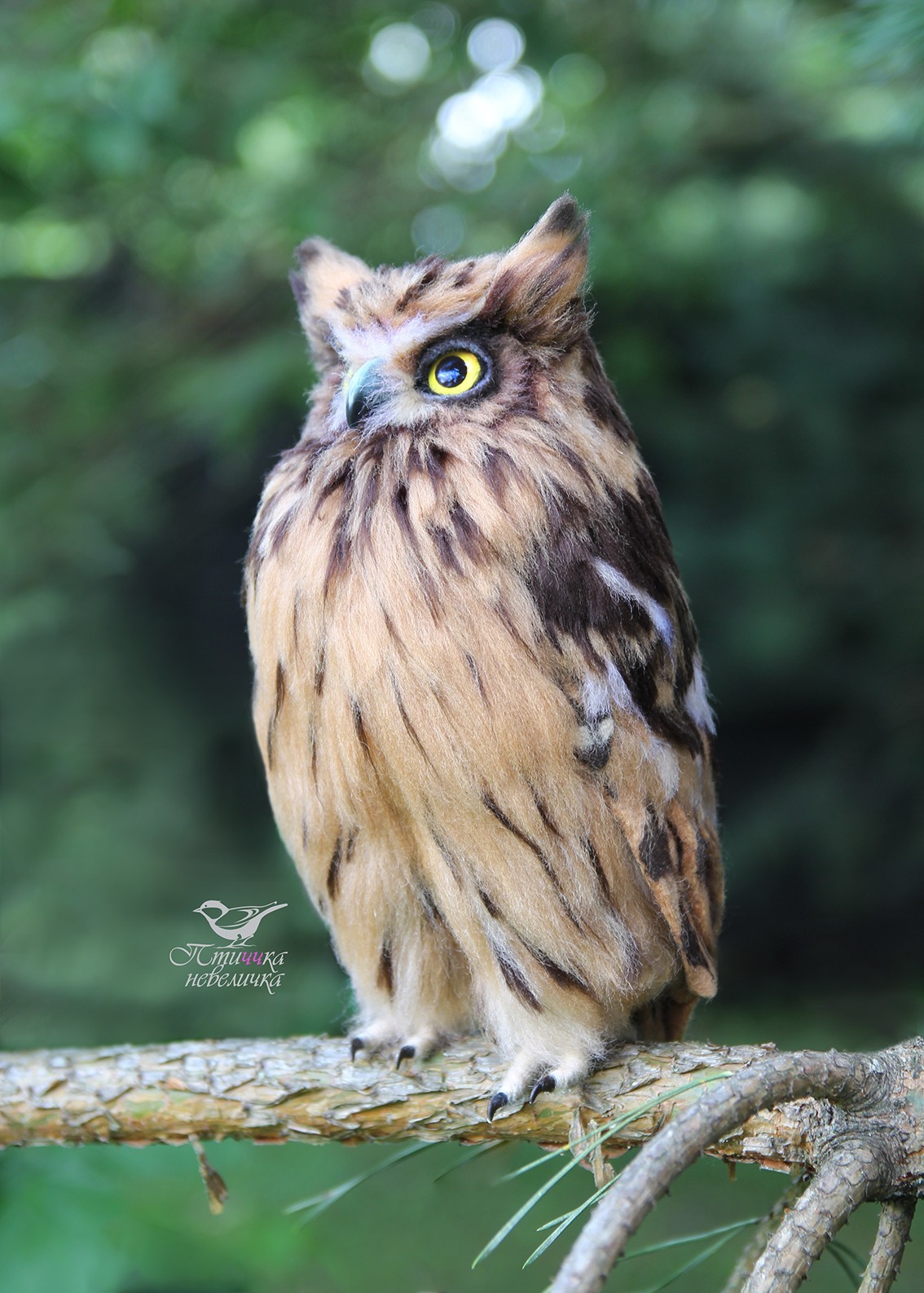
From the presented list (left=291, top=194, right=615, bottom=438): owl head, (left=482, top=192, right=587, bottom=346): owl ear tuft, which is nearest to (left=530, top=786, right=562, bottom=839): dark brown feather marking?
(left=291, top=194, right=615, bottom=438): owl head

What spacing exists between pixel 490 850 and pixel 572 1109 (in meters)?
0.47

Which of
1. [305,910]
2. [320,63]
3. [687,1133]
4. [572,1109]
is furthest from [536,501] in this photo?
[305,910]

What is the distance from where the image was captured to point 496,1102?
1751 millimetres

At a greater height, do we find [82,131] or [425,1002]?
[82,131]

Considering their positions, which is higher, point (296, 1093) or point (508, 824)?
point (508, 824)

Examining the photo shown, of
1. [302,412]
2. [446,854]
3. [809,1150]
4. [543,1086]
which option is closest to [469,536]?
[446,854]

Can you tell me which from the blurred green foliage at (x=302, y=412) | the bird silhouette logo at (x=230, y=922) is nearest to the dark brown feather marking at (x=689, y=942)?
the bird silhouette logo at (x=230, y=922)

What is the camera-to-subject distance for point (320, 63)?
3273mm

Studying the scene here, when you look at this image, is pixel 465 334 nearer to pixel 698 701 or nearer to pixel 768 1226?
pixel 698 701

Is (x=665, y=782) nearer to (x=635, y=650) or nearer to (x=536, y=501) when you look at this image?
(x=635, y=650)

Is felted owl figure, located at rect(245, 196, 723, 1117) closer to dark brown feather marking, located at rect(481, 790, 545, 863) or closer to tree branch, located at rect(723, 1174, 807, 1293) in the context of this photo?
dark brown feather marking, located at rect(481, 790, 545, 863)

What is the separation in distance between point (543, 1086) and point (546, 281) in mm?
1255

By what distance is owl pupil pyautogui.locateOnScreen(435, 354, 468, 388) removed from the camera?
5.26ft

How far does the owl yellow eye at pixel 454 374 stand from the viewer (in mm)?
1604
